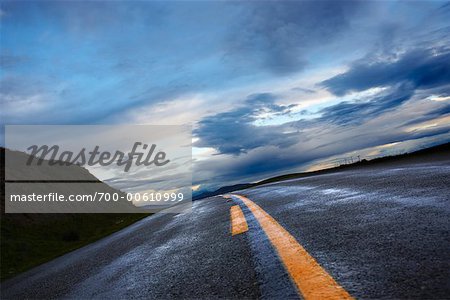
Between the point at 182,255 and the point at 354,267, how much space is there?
2412mm

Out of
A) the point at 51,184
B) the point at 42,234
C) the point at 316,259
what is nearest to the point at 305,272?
the point at 316,259

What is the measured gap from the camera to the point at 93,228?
127 ft

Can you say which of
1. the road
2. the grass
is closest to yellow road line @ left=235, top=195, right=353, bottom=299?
the road

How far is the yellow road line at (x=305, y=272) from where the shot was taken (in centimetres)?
177

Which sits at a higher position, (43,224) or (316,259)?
(316,259)

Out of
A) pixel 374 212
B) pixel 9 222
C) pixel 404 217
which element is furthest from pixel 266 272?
pixel 9 222

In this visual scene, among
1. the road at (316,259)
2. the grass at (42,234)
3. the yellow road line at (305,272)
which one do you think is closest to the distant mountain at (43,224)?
the grass at (42,234)

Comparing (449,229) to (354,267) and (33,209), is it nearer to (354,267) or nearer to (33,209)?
(354,267)

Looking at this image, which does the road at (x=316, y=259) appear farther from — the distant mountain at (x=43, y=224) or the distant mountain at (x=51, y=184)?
the distant mountain at (x=51, y=184)

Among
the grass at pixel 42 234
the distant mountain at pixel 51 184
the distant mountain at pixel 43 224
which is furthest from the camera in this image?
the distant mountain at pixel 51 184

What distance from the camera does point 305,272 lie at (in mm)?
2201

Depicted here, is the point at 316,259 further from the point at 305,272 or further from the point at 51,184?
the point at 51,184

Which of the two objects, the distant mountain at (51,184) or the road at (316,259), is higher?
the distant mountain at (51,184)

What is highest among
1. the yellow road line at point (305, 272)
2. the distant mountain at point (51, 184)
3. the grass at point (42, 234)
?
the distant mountain at point (51, 184)
